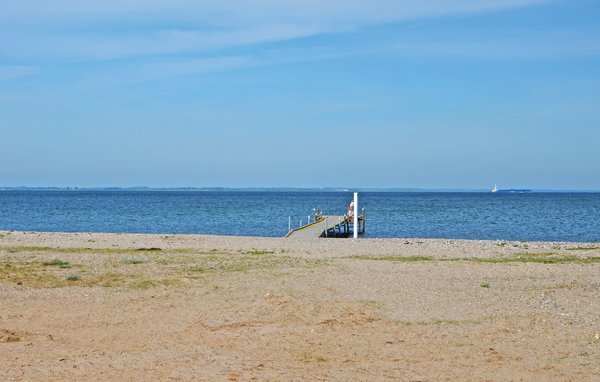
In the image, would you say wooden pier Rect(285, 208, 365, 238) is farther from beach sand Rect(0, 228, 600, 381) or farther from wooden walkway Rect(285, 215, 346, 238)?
beach sand Rect(0, 228, 600, 381)

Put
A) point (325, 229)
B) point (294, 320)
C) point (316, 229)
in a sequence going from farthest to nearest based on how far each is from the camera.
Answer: point (316, 229) → point (325, 229) → point (294, 320)

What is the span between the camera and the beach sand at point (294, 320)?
32.1ft

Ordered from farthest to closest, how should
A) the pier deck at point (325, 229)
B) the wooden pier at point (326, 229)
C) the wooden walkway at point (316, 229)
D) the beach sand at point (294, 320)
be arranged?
the wooden pier at point (326, 229) → the pier deck at point (325, 229) → the wooden walkway at point (316, 229) → the beach sand at point (294, 320)

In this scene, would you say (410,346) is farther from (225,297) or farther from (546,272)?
(546,272)

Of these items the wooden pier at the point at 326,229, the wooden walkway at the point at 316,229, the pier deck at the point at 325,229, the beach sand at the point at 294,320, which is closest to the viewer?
the beach sand at the point at 294,320

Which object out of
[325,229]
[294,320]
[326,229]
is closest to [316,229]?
[326,229]

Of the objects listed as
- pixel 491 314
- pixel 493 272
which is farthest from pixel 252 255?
pixel 491 314

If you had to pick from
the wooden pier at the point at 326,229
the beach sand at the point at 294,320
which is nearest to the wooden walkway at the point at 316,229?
the wooden pier at the point at 326,229

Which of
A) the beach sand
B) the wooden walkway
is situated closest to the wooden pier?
the wooden walkway

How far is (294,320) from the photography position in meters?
12.5

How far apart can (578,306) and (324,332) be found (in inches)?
209

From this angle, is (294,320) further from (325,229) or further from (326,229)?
(326,229)

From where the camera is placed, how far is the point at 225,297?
590 inches

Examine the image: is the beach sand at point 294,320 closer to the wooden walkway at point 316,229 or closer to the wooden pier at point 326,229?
the wooden walkway at point 316,229
